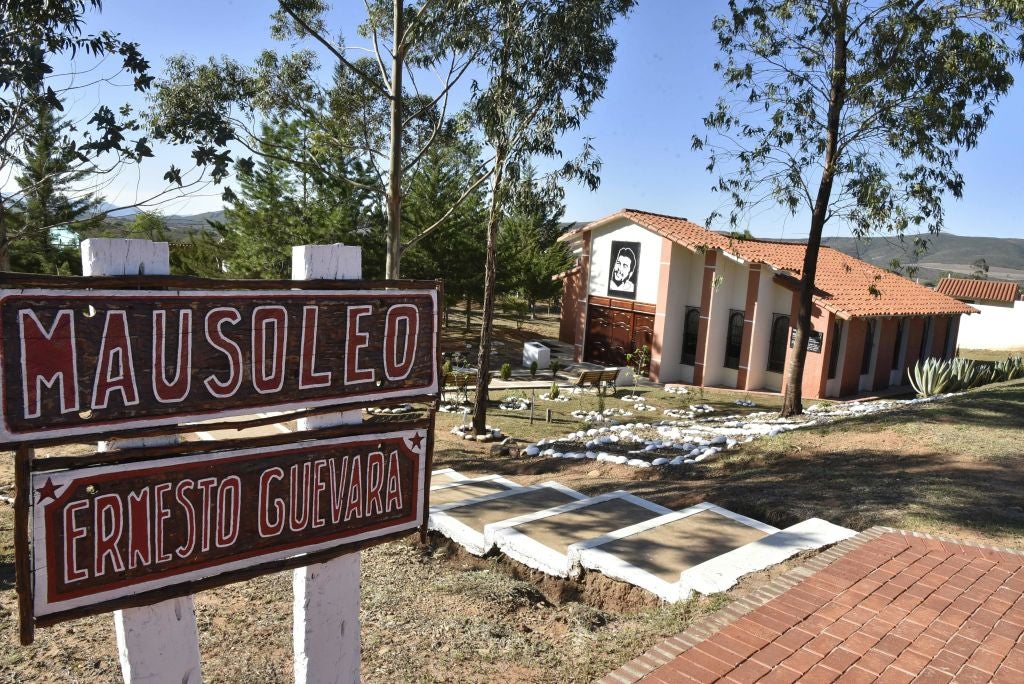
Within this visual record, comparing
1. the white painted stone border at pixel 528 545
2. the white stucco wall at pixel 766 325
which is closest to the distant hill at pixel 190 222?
the white stucco wall at pixel 766 325

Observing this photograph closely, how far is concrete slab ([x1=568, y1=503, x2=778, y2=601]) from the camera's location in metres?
5.66

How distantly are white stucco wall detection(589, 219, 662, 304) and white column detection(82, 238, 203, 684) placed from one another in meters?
22.6

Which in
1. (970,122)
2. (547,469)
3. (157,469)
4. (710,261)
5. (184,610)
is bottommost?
(547,469)

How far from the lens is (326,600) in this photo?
138 inches

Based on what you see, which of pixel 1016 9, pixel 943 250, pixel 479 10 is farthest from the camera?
pixel 943 250

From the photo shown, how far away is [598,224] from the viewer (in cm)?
2644

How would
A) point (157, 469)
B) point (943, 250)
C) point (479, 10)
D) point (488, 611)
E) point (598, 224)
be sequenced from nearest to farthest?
1. point (157, 469)
2. point (488, 611)
3. point (479, 10)
4. point (598, 224)
5. point (943, 250)

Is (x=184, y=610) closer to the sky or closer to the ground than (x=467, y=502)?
closer to the sky

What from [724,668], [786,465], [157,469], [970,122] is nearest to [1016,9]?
[970,122]

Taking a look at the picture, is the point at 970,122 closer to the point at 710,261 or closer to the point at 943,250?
the point at 710,261

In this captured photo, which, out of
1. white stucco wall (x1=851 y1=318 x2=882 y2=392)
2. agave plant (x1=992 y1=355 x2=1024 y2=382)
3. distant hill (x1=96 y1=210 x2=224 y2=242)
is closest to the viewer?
agave plant (x1=992 y1=355 x2=1024 y2=382)

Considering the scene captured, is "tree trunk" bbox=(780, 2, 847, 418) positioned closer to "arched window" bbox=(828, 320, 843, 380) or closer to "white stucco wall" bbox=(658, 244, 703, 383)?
"arched window" bbox=(828, 320, 843, 380)

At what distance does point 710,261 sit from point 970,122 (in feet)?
30.9

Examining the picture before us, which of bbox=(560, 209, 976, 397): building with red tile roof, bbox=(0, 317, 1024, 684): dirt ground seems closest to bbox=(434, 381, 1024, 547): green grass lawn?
bbox=(0, 317, 1024, 684): dirt ground
